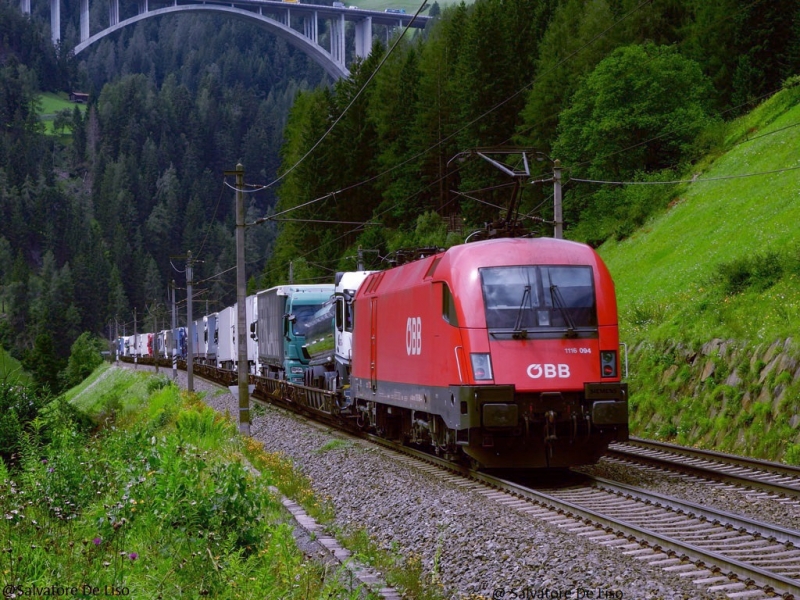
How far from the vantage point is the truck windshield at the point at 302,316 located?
110 ft

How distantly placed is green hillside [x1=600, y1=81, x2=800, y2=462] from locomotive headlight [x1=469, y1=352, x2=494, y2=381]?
5.38 meters

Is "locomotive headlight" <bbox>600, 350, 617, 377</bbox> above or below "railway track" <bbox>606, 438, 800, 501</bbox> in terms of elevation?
above

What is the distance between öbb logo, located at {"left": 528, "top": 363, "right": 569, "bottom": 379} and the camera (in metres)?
13.9

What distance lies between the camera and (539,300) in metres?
14.2

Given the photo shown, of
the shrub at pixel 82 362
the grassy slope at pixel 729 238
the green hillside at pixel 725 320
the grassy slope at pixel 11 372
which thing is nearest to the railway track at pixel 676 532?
the green hillside at pixel 725 320

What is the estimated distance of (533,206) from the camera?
5588 cm

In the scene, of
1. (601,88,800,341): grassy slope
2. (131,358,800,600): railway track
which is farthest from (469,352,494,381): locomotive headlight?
(601,88,800,341): grassy slope

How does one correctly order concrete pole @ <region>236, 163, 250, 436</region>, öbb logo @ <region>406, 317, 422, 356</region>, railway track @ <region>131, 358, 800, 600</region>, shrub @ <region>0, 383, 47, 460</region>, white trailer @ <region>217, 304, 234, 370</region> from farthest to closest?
white trailer @ <region>217, 304, 234, 370</region> → concrete pole @ <region>236, 163, 250, 436</region> → shrub @ <region>0, 383, 47, 460</region> → öbb logo @ <region>406, 317, 422, 356</region> → railway track @ <region>131, 358, 800, 600</region>

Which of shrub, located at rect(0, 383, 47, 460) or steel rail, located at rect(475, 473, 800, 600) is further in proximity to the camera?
shrub, located at rect(0, 383, 47, 460)

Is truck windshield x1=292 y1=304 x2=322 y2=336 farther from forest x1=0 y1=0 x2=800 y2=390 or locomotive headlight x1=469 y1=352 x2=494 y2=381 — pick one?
locomotive headlight x1=469 y1=352 x2=494 y2=381

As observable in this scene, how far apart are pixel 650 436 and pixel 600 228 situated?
1123 inches

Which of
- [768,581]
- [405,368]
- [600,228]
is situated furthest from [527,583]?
[600,228]

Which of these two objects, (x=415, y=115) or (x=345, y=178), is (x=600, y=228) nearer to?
Result: (x=415, y=115)

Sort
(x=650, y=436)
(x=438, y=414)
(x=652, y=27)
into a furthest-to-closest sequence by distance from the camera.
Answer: (x=652, y=27), (x=650, y=436), (x=438, y=414)
